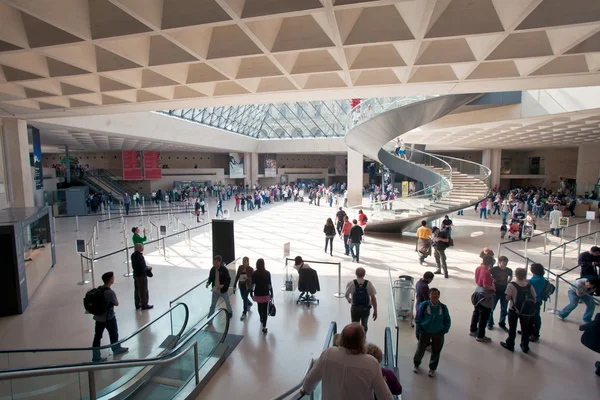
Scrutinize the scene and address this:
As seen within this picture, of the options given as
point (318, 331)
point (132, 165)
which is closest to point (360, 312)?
point (318, 331)

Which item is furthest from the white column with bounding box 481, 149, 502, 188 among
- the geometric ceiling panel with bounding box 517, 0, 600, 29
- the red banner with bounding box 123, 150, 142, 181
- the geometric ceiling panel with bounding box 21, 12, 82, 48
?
the geometric ceiling panel with bounding box 21, 12, 82, 48

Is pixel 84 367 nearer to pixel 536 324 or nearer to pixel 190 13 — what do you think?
pixel 190 13

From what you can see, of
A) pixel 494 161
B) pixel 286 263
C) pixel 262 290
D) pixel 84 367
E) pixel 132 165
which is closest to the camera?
pixel 84 367

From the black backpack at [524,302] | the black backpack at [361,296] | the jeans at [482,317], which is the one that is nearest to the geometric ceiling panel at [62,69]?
the black backpack at [361,296]

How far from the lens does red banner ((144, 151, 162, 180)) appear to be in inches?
1114

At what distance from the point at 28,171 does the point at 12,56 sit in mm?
6696

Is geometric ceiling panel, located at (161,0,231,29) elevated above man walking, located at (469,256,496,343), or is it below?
above

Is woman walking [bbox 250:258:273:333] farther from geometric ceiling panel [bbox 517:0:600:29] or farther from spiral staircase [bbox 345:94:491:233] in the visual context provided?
spiral staircase [bbox 345:94:491:233]

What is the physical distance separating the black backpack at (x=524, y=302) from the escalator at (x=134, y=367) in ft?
13.5

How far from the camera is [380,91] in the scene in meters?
6.71

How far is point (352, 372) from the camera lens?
2.09 metres

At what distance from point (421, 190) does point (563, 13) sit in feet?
33.1

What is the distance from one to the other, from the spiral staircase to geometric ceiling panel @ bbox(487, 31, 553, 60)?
6007 millimetres

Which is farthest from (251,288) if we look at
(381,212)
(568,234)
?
(568,234)
